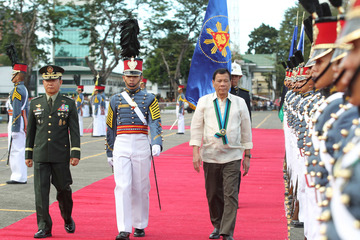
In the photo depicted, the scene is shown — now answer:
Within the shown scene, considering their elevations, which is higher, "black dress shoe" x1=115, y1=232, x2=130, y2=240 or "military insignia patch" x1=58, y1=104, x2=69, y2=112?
"military insignia patch" x1=58, y1=104, x2=69, y2=112

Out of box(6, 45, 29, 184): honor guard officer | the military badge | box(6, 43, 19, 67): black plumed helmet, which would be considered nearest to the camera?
the military badge

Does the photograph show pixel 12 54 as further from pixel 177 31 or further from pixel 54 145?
pixel 177 31

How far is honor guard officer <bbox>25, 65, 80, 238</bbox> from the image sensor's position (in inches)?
263

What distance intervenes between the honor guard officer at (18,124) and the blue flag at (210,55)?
10.7 feet

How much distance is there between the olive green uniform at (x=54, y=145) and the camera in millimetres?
6668

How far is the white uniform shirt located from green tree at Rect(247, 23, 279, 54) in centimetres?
11632

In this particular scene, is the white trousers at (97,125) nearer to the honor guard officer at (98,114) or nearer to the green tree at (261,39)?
the honor guard officer at (98,114)

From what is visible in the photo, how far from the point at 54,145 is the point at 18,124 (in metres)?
4.12

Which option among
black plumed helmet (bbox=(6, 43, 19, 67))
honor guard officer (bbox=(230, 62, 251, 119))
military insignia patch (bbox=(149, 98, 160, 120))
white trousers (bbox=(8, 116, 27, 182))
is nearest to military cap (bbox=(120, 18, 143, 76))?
military insignia patch (bbox=(149, 98, 160, 120))

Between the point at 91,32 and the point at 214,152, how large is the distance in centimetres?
4102

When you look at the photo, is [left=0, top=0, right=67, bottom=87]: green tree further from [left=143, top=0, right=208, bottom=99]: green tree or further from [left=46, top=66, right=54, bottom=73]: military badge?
[left=46, top=66, right=54, bottom=73]: military badge

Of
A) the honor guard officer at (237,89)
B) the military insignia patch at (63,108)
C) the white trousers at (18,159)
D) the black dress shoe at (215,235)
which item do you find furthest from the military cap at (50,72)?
the white trousers at (18,159)

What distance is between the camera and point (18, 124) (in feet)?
34.5

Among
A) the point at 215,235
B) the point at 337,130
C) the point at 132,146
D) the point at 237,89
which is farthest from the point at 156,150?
the point at 337,130
